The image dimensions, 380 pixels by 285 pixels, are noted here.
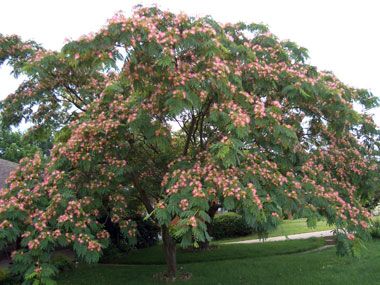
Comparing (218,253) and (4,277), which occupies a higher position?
(4,277)

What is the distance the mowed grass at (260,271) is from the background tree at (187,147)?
9.18ft

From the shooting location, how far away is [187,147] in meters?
9.17

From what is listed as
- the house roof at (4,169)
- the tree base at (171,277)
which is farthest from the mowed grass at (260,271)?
the house roof at (4,169)

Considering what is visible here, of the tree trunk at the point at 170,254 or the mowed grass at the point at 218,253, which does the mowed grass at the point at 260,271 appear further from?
the mowed grass at the point at 218,253

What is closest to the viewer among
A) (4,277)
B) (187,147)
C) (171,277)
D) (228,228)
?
(187,147)

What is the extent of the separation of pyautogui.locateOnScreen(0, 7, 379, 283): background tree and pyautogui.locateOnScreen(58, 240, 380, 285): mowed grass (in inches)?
110

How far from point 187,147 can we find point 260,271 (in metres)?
4.55

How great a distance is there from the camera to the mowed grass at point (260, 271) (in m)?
10.8

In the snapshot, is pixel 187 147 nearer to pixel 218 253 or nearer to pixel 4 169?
pixel 218 253

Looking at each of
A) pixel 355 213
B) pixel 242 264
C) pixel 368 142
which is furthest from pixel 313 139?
pixel 242 264

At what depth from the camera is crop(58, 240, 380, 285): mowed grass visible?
35.4 ft

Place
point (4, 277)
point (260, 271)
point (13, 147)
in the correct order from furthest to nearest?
point (13, 147) < point (260, 271) < point (4, 277)

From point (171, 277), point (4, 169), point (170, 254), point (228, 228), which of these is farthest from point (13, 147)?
point (171, 277)

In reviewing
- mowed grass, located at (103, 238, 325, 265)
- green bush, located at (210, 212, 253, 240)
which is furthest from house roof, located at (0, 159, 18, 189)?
green bush, located at (210, 212, 253, 240)
